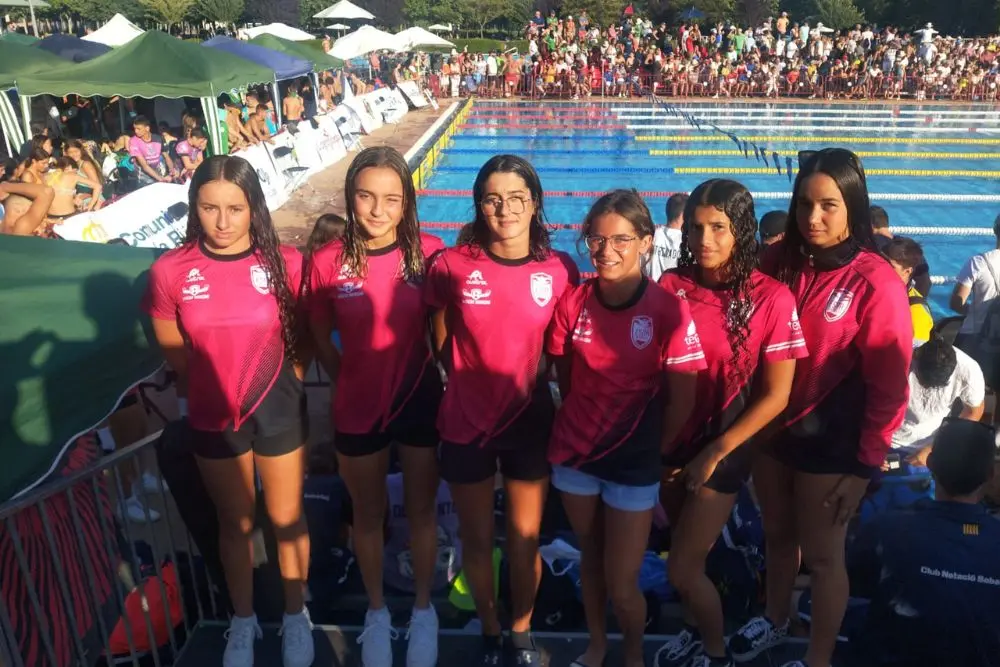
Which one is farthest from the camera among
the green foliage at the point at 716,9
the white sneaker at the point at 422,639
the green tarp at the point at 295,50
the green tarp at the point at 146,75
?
the green foliage at the point at 716,9

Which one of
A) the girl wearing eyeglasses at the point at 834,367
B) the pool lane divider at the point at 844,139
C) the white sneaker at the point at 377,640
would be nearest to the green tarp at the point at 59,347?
the white sneaker at the point at 377,640

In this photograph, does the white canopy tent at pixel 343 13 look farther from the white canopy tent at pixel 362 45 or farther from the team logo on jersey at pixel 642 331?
the team logo on jersey at pixel 642 331

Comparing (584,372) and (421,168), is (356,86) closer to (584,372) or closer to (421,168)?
(421,168)

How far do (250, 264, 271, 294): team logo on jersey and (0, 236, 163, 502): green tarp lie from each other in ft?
1.26

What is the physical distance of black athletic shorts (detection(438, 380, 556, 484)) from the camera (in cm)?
230

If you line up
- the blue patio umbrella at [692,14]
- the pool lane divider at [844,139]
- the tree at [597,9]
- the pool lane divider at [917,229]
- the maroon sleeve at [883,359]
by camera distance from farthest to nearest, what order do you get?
the tree at [597,9] < the blue patio umbrella at [692,14] < the pool lane divider at [844,139] < the pool lane divider at [917,229] < the maroon sleeve at [883,359]

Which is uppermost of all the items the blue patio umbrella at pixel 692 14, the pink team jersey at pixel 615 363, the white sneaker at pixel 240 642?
the blue patio umbrella at pixel 692 14

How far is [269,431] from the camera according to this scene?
236 cm

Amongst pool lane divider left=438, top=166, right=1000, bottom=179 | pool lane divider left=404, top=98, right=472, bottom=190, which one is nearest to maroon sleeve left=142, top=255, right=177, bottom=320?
pool lane divider left=404, top=98, right=472, bottom=190

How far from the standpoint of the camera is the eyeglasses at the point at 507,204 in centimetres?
219

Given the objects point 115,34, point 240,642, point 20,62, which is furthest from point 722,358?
point 115,34

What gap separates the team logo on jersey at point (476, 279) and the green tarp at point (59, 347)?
1.05m

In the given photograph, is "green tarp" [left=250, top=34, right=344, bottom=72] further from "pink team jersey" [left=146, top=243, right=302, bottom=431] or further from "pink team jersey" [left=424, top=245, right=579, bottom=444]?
"pink team jersey" [left=424, top=245, right=579, bottom=444]

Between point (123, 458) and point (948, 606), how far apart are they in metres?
2.50
